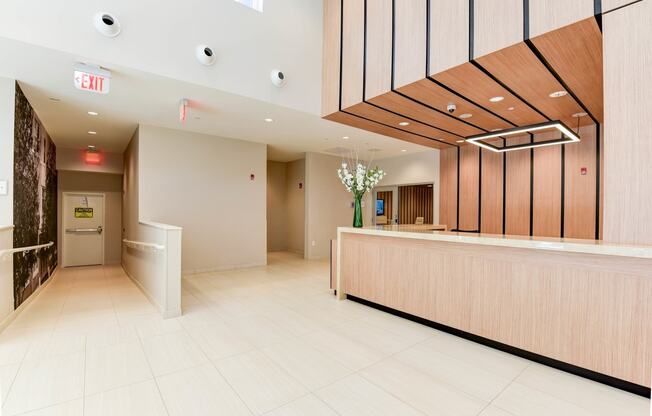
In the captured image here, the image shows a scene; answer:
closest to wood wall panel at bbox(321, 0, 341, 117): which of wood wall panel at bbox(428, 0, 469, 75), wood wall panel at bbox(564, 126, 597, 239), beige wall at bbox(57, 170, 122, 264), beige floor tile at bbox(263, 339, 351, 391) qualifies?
wood wall panel at bbox(428, 0, 469, 75)

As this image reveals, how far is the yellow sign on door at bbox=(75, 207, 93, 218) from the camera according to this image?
8440 millimetres

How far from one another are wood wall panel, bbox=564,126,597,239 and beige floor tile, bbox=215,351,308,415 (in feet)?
19.5

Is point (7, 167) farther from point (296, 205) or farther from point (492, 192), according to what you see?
point (492, 192)

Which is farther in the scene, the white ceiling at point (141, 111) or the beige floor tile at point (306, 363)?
the white ceiling at point (141, 111)

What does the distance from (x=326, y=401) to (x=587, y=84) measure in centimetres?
453

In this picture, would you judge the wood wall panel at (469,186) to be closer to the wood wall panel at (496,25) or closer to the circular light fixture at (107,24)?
the wood wall panel at (496,25)

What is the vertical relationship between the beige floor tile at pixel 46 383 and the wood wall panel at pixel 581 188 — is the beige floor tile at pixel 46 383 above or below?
below

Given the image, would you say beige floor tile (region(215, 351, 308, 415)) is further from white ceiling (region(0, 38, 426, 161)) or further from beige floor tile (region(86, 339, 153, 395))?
white ceiling (region(0, 38, 426, 161))

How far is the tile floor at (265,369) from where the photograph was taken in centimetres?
217

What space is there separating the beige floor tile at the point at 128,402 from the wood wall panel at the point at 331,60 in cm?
431

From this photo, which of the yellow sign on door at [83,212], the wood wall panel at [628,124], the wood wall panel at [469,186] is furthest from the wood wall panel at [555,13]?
the yellow sign on door at [83,212]

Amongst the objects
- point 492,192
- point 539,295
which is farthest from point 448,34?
point 492,192

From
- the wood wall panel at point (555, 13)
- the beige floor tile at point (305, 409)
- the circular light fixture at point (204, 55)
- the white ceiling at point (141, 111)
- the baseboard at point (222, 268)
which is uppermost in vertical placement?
the circular light fixture at point (204, 55)

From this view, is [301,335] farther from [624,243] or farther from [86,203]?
[86,203]
